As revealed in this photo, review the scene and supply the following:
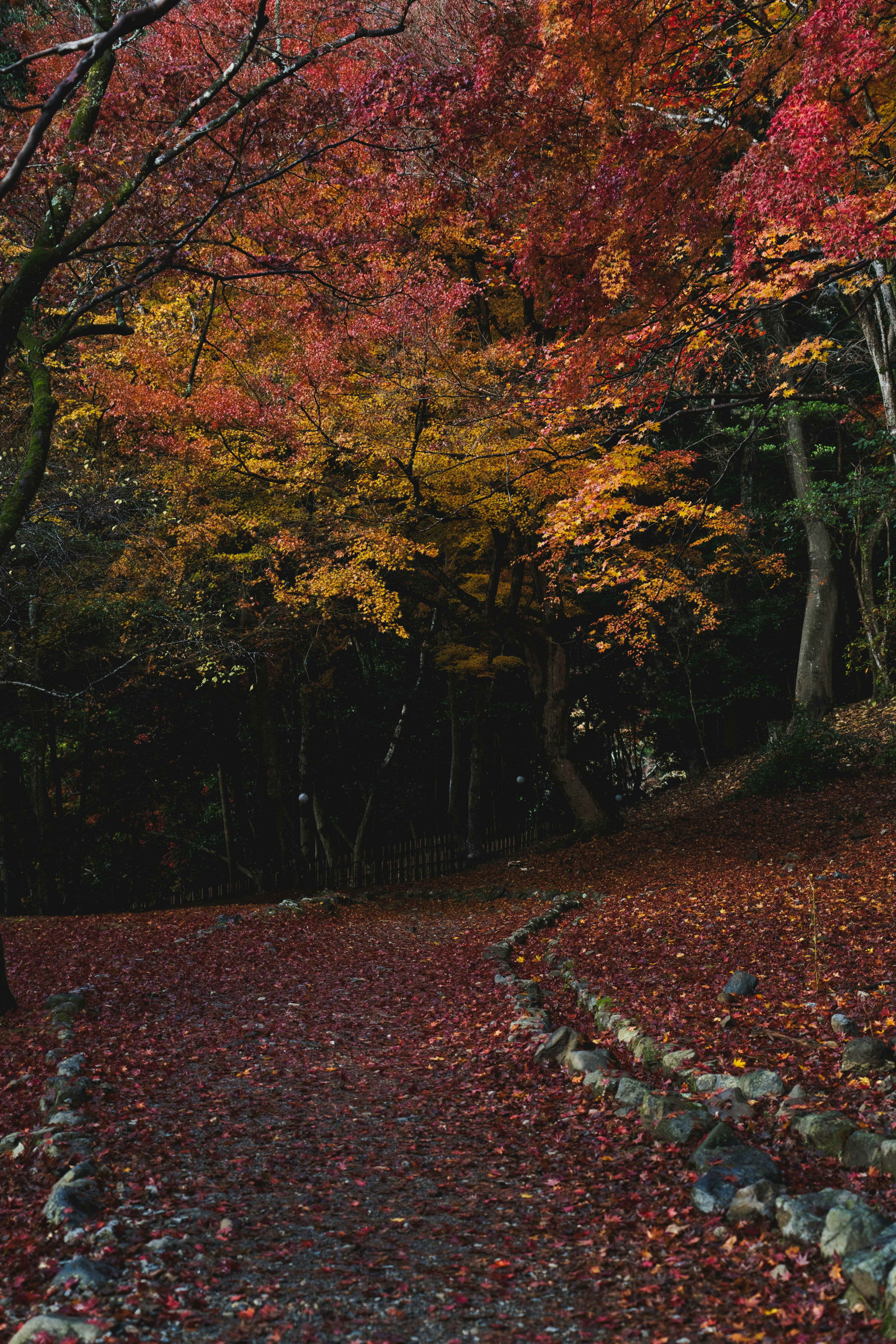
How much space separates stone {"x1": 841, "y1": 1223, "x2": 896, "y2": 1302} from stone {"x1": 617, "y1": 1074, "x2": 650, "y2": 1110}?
4.50 ft

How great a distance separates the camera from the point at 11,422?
30.5ft

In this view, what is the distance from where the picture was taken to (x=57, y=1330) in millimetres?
2227

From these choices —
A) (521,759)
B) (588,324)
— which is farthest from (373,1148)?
(521,759)

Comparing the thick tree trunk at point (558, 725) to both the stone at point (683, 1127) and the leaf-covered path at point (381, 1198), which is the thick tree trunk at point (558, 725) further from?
the stone at point (683, 1127)

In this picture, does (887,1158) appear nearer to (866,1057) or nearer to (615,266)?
(866,1057)

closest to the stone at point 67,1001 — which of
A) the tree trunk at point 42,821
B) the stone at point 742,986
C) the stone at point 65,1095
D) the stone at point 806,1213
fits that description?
the stone at point 65,1095

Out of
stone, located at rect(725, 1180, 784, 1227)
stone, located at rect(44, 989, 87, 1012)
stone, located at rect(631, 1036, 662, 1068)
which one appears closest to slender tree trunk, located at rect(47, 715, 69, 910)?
stone, located at rect(44, 989, 87, 1012)

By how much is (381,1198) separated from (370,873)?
12683mm

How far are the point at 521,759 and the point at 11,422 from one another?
13.7 meters

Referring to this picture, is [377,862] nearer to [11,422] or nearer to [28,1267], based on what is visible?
[11,422]

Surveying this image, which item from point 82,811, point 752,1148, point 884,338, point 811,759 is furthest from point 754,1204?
point 82,811

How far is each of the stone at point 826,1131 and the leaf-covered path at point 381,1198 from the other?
1.52 ft

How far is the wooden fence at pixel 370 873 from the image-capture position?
50.5ft

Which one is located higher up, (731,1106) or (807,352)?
(807,352)
